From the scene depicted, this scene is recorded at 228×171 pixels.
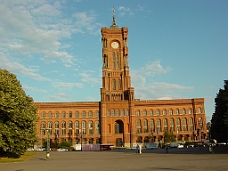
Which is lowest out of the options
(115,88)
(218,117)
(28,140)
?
(28,140)

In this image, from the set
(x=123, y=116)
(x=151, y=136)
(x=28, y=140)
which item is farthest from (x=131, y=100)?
(x=28, y=140)

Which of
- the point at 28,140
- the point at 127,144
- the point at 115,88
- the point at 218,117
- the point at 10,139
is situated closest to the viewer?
the point at 10,139

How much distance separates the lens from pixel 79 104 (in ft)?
292

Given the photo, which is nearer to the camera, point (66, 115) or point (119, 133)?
point (119, 133)

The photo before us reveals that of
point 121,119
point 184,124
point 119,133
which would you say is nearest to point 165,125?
point 184,124

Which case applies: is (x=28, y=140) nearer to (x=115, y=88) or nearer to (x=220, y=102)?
(x=220, y=102)

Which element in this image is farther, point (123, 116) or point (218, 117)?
point (123, 116)

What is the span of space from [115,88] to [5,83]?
201ft

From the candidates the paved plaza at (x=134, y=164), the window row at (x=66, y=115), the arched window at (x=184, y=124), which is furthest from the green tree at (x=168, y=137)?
the paved plaza at (x=134, y=164)

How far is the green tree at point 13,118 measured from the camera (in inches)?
1278

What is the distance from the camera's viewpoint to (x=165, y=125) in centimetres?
8881

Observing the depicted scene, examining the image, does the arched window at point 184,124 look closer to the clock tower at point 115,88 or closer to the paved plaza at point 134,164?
the clock tower at point 115,88

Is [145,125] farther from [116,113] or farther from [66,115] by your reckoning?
[66,115]

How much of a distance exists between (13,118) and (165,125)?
6361 centimetres
